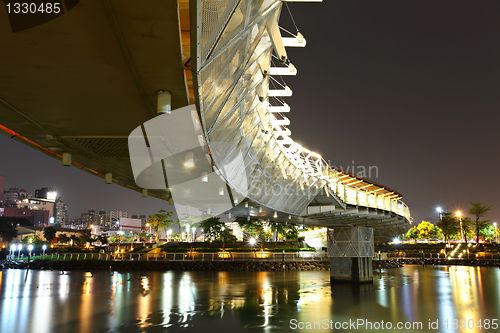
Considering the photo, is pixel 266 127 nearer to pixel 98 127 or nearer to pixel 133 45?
pixel 98 127

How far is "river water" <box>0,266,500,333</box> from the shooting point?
727 inches

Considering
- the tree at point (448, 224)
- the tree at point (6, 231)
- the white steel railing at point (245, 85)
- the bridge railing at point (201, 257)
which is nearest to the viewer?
the white steel railing at point (245, 85)

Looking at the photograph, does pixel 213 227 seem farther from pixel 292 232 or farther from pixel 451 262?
pixel 451 262

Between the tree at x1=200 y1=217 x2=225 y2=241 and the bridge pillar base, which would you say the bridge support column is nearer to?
the bridge pillar base

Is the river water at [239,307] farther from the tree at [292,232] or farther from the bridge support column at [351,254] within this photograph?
the tree at [292,232]

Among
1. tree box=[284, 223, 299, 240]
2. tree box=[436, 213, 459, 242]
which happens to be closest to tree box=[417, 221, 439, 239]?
tree box=[436, 213, 459, 242]

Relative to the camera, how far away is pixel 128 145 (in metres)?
14.6

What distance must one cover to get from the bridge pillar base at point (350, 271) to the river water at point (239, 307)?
154 cm

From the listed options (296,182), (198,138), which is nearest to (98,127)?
(198,138)

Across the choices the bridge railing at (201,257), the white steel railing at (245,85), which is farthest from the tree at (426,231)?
the white steel railing at (245,85)

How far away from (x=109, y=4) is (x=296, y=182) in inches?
682

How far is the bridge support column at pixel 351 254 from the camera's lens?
35.0 m

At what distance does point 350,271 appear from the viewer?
35000 mm

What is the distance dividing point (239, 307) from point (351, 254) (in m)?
16.0
